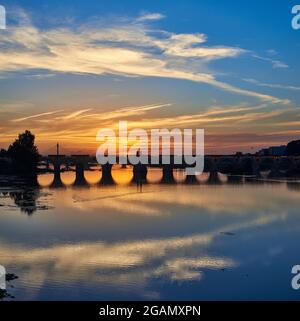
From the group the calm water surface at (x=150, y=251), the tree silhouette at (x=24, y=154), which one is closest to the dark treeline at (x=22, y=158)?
the tree silhouette at (x=24, y=154)

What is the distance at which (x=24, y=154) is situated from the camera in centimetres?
7100

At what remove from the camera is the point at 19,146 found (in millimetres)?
70938

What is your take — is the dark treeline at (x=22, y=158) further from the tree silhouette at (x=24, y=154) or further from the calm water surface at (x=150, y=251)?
the calm water surface at (x=150, y=251)

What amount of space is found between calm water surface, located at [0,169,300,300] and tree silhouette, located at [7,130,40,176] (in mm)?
40554

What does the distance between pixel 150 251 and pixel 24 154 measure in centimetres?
5735

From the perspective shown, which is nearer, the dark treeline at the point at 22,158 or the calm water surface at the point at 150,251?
the calm water surface at the point at 150,251

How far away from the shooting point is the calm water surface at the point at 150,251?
12172mm

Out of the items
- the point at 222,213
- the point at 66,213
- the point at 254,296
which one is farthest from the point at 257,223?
the point at 254,296

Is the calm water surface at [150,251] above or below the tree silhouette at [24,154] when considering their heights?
below

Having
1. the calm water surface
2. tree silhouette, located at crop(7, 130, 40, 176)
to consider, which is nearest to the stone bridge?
tree silhouette, located at crop(7, 130, 40, 176)

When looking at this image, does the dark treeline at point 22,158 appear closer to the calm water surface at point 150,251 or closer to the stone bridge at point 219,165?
the stone bridge at point 219,165

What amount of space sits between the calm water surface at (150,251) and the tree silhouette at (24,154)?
40554mm

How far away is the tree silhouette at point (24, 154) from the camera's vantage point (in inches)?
2790
